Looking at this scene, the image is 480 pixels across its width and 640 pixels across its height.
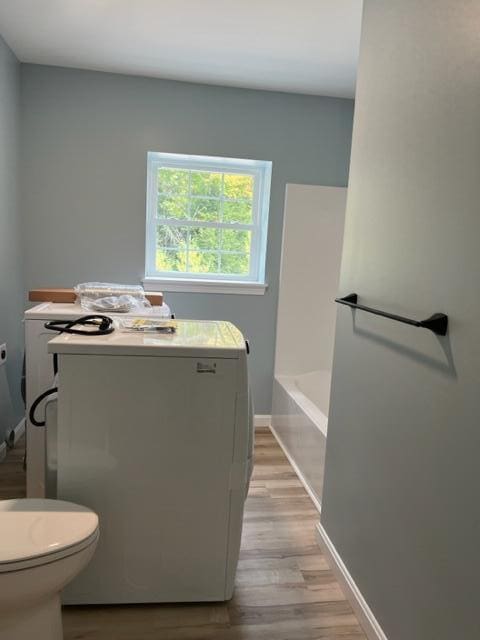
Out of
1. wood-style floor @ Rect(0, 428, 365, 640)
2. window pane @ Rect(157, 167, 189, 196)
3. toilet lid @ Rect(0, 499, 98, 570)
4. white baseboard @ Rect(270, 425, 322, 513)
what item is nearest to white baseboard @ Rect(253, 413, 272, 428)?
→ white baseboard @ Rect(270, 425, 322, 513)

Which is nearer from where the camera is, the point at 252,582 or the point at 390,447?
the point at 390,447

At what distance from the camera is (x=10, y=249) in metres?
2.78

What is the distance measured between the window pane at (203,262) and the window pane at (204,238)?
0.13 feet

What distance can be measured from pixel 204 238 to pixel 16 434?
5.71 ft

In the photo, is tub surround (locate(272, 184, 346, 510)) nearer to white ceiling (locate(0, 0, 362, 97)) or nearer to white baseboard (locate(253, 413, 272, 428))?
white baseboard (locate(253, 413, 272, 428))

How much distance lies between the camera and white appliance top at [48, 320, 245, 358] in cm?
144

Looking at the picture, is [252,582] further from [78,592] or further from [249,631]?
[78,592]

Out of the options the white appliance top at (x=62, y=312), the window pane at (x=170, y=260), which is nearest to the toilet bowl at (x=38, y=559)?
the white appliance top at (x=62, y=312)

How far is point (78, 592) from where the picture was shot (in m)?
1.59

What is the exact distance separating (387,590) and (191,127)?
106 inches

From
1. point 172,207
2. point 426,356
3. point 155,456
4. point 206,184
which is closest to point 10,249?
point 172,207

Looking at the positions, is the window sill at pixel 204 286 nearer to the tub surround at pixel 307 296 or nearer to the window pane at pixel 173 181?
the tub surround at pixel 307 296

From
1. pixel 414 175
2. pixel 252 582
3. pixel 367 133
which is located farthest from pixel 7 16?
pixel 252 582

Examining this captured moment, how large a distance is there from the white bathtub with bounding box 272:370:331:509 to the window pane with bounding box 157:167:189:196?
4.76 ft
